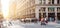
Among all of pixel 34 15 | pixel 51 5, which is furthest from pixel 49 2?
pixel 34 15

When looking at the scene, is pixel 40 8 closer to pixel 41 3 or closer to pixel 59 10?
pixel 41 3

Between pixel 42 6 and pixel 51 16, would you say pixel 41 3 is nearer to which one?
pixel 42 6

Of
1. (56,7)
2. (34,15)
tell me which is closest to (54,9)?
(56,7)

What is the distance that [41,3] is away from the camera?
59406 mm

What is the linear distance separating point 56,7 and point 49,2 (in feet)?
8.40

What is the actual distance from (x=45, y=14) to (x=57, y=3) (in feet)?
16.5

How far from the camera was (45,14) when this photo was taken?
59.1 m

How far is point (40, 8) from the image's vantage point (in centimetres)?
5944

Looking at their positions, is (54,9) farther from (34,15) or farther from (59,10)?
(34,15)

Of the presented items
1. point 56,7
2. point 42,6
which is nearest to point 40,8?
point 42,6

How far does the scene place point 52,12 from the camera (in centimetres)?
5944

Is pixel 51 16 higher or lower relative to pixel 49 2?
lower

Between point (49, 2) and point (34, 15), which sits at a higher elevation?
point (49, 2)

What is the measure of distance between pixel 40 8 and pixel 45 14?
2291mm
